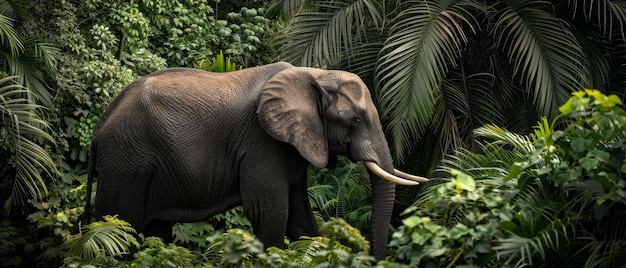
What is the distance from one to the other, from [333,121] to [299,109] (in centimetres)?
30

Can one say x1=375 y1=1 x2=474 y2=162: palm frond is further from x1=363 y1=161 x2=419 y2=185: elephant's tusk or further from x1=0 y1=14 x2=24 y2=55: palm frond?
x1=0 y1=14 x2=24 y2=55: palm frond

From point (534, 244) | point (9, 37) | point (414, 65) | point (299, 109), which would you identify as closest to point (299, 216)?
point (299, 109)

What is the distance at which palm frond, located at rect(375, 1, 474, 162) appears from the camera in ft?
38.7

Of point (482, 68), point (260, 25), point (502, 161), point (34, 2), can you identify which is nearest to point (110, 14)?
point (34, 2)

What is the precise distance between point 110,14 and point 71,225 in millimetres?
2778

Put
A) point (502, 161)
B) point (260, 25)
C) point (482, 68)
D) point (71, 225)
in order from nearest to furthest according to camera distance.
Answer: point (502, 161) < point (71, 225) < point (482, 68) < point (260, 25)

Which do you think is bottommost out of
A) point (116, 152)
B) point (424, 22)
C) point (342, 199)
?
point (342, 199)

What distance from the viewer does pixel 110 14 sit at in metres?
13.4

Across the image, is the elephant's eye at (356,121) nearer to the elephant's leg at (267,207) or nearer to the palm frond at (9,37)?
the elephant's leg at (267,207)

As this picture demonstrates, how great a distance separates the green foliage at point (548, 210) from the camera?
716cm

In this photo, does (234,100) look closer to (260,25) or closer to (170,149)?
(170,149)

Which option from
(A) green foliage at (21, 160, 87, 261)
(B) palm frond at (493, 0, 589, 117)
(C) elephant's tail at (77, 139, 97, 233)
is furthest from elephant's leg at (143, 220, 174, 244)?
(B) palm frond at (493, 0, 589, 117)

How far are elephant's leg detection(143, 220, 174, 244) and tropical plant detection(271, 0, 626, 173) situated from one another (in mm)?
2430

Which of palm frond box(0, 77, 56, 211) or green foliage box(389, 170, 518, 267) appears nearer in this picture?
green foliage box(389, 170, 518, 267)
